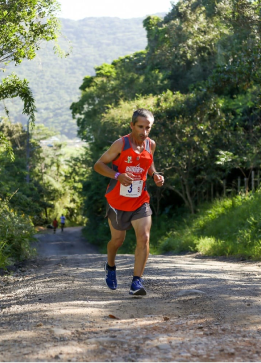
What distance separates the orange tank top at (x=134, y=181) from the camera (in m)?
6.28

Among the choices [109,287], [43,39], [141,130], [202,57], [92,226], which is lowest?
[92,226]

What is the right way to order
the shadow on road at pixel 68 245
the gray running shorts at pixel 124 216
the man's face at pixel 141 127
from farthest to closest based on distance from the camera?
1. the shadow on road at pixel 68 245
2. the gray running shorts at pixel 124 216
3. the man's face at pixel 141 127

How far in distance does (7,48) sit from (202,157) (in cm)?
1427

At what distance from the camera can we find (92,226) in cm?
4031

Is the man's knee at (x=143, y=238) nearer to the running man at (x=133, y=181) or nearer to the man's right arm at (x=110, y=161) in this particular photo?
the running man at (x=133, y=181)

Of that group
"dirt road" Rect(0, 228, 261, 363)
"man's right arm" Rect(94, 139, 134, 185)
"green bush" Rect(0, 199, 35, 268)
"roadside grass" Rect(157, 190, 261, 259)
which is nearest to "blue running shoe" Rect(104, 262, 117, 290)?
"dirt road" Rect(0, 228, 261, 363)

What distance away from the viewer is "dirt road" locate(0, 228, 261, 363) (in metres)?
3.91

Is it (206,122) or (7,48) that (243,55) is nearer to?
(7,48)

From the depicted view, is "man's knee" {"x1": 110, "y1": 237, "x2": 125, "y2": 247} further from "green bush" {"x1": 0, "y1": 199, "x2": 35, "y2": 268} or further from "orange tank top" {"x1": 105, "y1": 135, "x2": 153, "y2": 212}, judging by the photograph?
"green bush" {"x1": 0, "y1": 199, "x2": 35, "y2": 268}

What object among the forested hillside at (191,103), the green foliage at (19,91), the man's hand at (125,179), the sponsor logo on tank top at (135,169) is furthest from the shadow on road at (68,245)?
the man's hand at (125,179)

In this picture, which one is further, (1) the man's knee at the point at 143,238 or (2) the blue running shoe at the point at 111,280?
(2) the blue running shoe at the point at 111,280

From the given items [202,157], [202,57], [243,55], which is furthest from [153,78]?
[243,55]

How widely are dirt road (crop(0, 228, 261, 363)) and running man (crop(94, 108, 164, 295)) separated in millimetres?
650

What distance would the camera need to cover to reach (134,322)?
496cm
